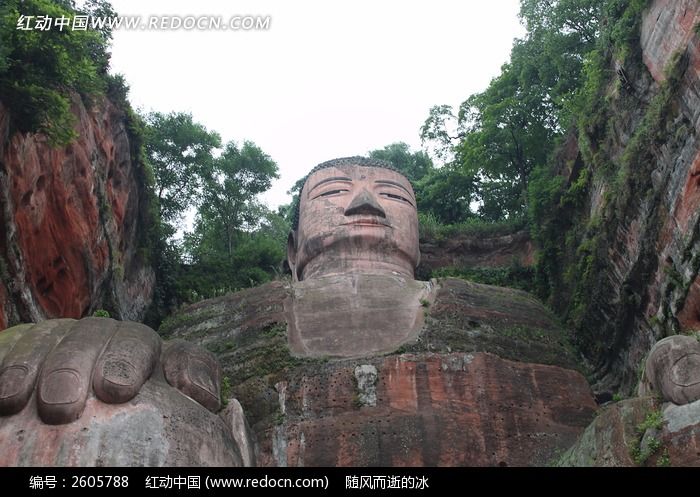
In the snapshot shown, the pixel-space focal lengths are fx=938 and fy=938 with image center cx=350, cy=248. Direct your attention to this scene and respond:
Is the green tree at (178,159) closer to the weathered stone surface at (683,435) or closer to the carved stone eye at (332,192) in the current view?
the carved stone eye at (332,192)

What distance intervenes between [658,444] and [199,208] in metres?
18.1

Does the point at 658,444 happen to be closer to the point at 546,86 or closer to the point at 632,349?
the point at 632,349

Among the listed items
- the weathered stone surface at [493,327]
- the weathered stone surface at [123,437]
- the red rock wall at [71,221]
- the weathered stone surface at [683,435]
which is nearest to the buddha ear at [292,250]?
the red rock wall at [71,221]

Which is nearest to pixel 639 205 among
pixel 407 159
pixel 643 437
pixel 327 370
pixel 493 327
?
pixel 493 327

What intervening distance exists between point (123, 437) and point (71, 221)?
254 inches

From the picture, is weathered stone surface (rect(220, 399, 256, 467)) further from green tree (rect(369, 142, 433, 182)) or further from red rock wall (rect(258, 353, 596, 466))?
green tree (rect(369, 142, 433, 182))

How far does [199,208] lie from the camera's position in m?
23.8

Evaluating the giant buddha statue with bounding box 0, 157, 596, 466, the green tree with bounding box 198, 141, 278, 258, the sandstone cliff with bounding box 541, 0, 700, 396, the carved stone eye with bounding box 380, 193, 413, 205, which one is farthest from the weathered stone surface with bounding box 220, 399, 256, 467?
the green tree with bounding box 198, 141, 278, 258

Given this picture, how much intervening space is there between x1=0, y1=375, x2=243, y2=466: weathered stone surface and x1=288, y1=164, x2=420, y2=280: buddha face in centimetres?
661

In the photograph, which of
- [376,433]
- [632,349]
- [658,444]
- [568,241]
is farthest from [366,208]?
[658,444]

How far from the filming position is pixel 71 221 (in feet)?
42.0

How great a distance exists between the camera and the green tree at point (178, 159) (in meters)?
23.0

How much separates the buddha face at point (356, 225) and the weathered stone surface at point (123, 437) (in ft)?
21.7

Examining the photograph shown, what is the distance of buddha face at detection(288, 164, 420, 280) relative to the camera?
14195 mm
